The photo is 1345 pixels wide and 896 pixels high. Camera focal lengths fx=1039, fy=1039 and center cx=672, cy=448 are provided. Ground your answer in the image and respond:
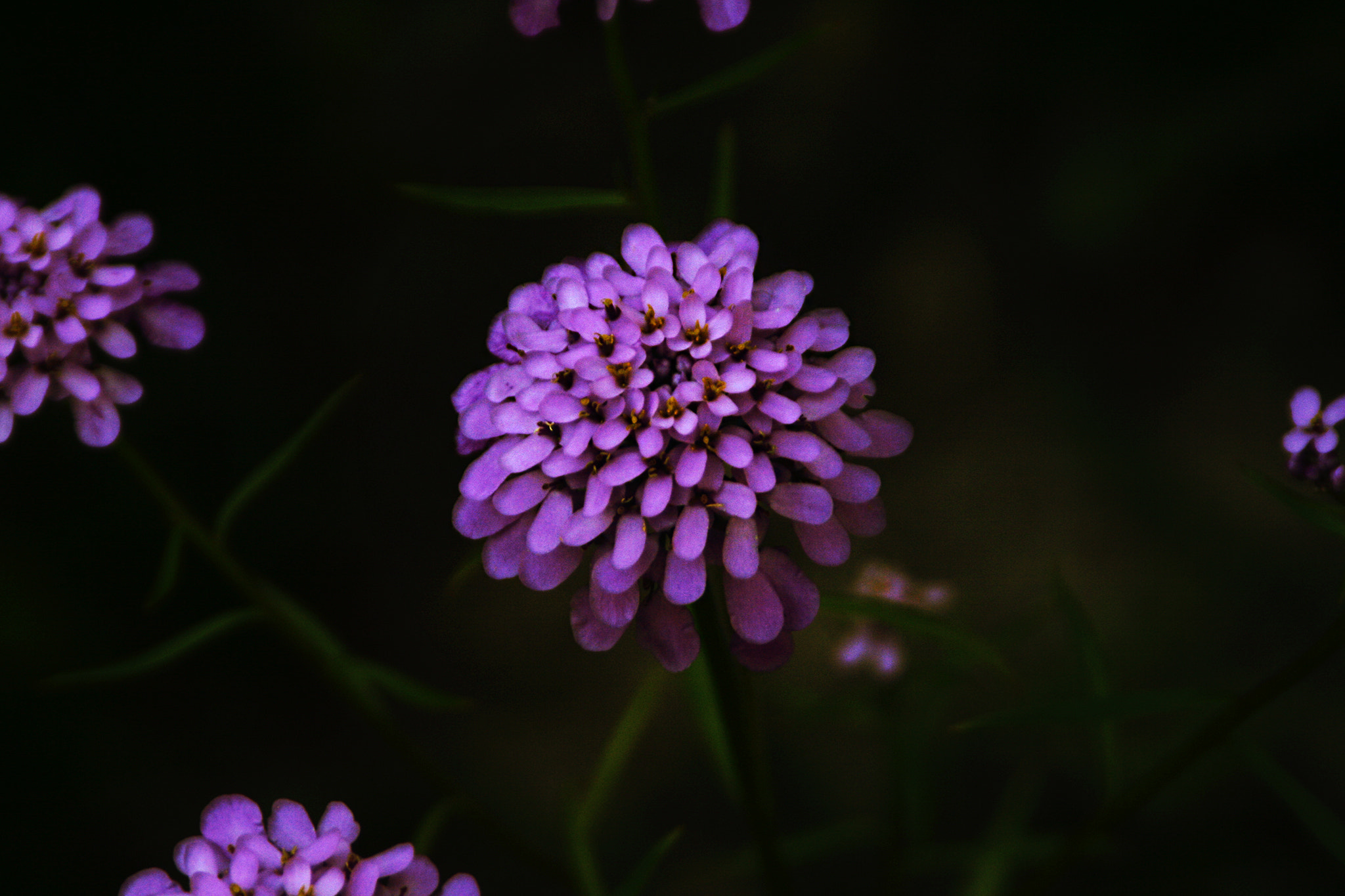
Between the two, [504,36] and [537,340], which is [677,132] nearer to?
[504,36]

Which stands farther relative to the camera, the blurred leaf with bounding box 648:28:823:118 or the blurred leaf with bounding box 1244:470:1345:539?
the blurred leaf with bounding box 648:28:823:118

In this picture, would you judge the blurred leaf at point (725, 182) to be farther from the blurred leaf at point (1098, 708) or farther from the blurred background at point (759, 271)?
the blurred background at point (759, 271)

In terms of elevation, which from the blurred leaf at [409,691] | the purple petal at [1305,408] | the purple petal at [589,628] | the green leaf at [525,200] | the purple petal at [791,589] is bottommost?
the blurred leaf at [409,691]

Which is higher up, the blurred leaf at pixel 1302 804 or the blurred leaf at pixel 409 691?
the blurred leaf at pixel 1302 804

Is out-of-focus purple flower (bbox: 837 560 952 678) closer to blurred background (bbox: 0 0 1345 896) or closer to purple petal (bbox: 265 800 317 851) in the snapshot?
blurred background (bbox: 0 0 1345 896)

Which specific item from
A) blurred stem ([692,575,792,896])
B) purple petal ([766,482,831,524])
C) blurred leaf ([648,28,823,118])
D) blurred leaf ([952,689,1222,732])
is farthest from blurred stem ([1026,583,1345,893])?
blurred leaf ([648,28,823,118])

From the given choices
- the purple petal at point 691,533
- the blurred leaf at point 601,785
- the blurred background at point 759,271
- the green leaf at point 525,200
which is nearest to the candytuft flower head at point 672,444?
the purple petal at point 691,533

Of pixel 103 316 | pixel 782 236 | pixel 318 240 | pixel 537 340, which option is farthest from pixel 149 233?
pixel 782 236

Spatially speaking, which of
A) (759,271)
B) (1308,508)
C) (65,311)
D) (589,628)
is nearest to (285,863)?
(589,628)
